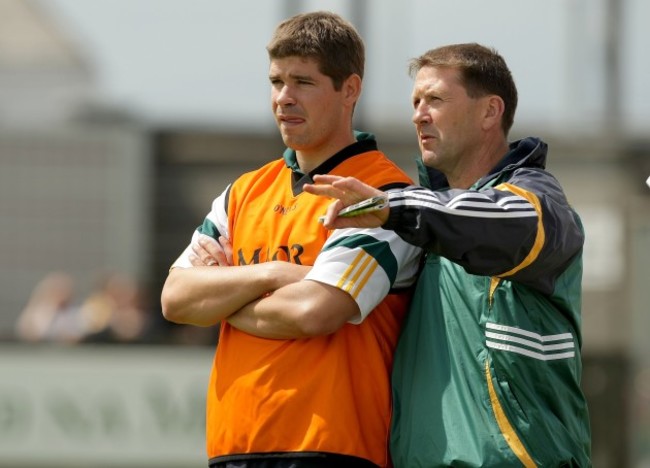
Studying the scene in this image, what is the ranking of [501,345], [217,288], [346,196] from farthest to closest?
1. [217,288]
2. [501,345]
3. [346,196]

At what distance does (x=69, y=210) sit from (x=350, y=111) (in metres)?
17.3

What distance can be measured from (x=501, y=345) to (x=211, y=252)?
92 cm

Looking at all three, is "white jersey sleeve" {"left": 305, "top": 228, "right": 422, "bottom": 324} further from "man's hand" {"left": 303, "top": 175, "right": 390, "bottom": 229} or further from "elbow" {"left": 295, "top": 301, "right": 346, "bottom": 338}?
"man's hand" {"left": 303, "top": 175, "right": 390, "bottom": 229}

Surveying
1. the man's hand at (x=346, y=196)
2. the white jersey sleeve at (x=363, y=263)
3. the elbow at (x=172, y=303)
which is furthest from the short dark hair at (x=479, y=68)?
the elbow at (x=172, y=303)

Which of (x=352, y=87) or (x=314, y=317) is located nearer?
(x=314, y=317)

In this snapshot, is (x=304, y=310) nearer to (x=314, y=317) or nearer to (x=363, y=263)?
(x=314, y=317)

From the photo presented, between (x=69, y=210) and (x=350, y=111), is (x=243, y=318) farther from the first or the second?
(x=69, y=210)

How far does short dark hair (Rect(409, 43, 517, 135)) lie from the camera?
421 centimetres

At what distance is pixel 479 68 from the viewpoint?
4.22 meters

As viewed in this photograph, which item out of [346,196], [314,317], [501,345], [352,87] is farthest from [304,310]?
[352,87]

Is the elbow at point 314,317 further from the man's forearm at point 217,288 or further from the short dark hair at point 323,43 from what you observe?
Result: the short dark hair at point 323,43

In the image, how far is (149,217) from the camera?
2020cm

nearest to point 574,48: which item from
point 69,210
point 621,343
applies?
point 621,343

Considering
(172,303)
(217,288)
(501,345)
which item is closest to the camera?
(501,345)
